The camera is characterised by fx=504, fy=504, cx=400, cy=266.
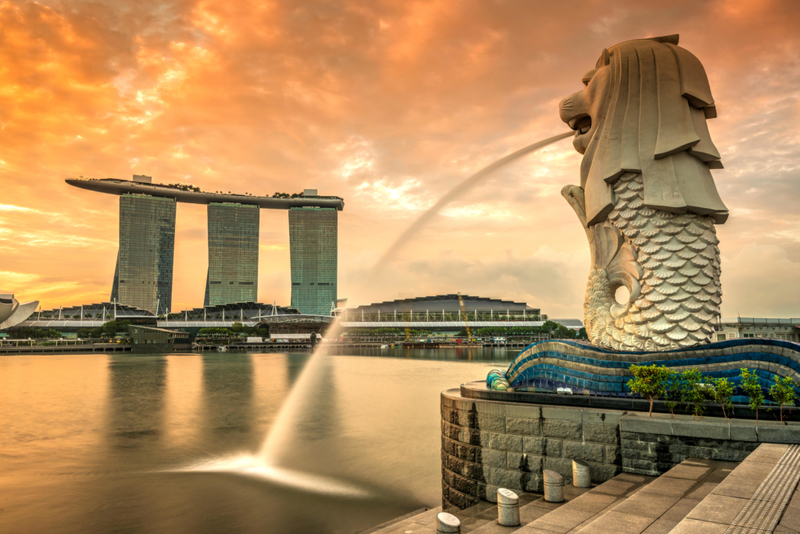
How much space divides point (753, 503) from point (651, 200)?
1186 centimetres

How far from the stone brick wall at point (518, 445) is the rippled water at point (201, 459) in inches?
159

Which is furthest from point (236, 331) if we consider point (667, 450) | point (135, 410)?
point (667, 450)

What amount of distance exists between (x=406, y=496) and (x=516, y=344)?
126 metres

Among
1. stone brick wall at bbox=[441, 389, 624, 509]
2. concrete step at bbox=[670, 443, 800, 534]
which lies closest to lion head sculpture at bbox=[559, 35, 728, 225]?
stone brick wall at bbox=[441, 389, 624, 509]

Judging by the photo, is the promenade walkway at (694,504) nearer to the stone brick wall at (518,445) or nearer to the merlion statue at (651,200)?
the stone brick wall at (518,445)

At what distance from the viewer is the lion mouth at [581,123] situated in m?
20.0

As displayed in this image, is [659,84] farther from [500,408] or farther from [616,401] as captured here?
[500,408]

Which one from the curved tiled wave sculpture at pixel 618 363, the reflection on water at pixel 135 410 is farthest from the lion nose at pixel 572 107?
the reflection on water at pixel 135 410

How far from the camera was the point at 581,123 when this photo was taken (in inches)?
797

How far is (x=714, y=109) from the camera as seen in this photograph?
18.0m

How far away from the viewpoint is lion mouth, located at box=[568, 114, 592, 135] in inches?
787

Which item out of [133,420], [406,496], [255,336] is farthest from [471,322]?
[406,496]

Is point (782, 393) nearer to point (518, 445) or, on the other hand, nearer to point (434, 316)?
point (518, 445)

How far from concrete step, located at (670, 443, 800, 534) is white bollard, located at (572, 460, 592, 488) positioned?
3465 mm
